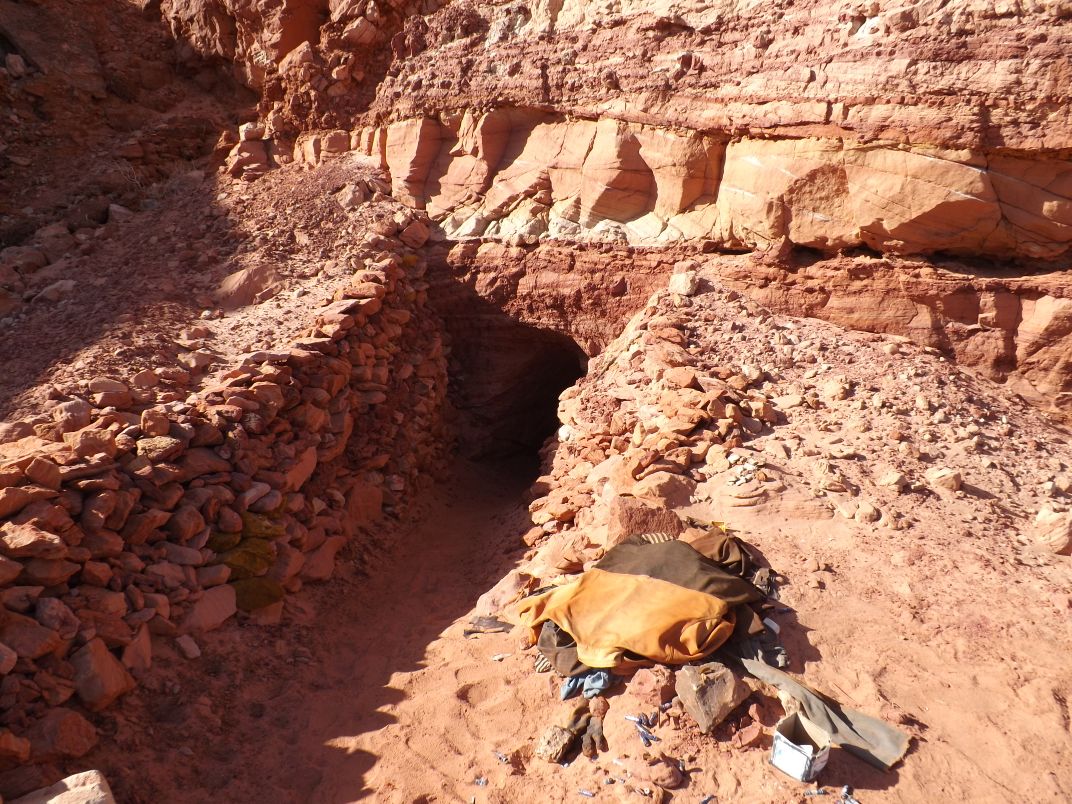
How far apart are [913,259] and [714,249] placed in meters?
1.44

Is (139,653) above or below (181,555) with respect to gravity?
below

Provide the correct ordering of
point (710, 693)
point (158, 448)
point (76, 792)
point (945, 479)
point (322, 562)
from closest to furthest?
point (76, 792)
point (710, 693)
point (158, 448)
point (945, 479)
point (322, 562)

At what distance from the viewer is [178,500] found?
4.09 m

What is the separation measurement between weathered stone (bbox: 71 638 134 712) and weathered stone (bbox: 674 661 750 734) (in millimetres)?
2530

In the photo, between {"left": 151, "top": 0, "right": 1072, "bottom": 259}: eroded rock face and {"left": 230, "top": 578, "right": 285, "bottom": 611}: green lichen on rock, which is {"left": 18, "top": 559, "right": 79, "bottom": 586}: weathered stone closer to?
{"left": 230, "top": 578, "right": 285, "bottom": 611}: green lichen on rock

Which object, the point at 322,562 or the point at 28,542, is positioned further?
the point at 322,562

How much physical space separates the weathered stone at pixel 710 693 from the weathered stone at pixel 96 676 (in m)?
2.53

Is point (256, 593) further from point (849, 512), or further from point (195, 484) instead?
point (849, 512)

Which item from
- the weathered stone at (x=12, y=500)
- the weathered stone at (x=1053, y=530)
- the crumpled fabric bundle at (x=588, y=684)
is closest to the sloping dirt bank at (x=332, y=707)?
the crumpled fabric bundle at (x=588, y=684)

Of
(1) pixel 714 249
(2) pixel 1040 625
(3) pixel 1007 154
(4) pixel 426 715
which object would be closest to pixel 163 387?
(4) pixel 426 715

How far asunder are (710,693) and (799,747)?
0.42 m

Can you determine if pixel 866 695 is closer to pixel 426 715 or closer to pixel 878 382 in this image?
pixel 426 715

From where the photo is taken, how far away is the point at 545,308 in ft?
21.9

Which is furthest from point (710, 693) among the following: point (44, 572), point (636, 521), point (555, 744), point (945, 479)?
point (44, 572)
